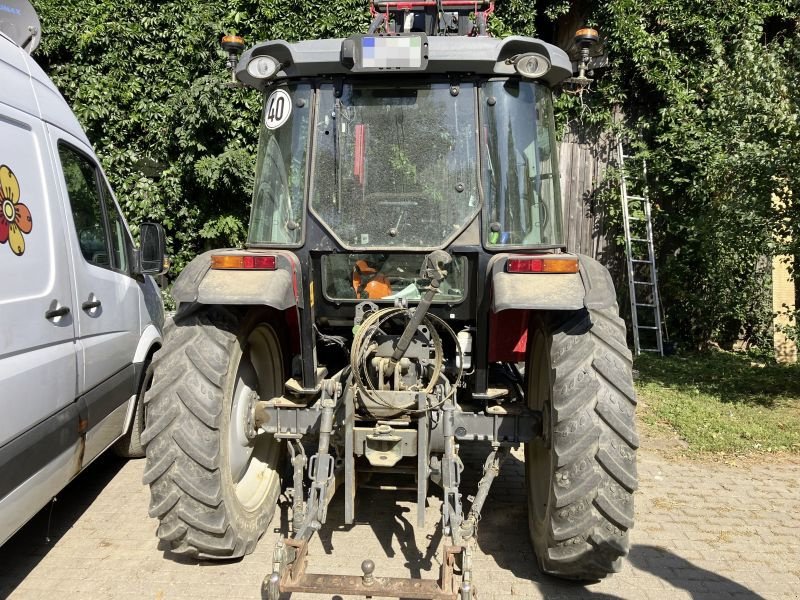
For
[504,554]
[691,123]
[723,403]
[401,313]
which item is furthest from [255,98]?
[504,554]

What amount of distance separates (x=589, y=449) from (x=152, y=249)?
116 inches

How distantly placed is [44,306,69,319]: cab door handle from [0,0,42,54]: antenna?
1686mm

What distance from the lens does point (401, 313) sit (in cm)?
293

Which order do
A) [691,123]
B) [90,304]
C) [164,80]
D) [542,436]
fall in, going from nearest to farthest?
[542,436] → [90,304] → [691,123] → [164,80]

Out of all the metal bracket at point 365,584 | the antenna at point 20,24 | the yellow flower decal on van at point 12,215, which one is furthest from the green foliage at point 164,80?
the metal bracket at point 365,584

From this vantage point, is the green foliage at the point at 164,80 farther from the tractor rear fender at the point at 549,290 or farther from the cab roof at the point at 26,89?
the tractor rear fender at the point at 549,290

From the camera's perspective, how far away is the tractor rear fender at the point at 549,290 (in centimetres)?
267

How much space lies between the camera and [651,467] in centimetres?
461

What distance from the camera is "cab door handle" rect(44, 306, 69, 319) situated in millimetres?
2820

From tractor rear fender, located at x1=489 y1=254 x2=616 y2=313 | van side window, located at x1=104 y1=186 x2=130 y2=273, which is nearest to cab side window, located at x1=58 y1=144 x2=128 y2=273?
van side window, located at x1=104 y1=186 x2=130 y2=273

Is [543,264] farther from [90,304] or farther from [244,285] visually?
[90,304]

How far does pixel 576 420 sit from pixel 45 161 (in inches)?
111

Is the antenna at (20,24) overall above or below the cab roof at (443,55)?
above

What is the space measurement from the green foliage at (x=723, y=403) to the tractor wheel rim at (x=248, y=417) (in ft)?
11.2
